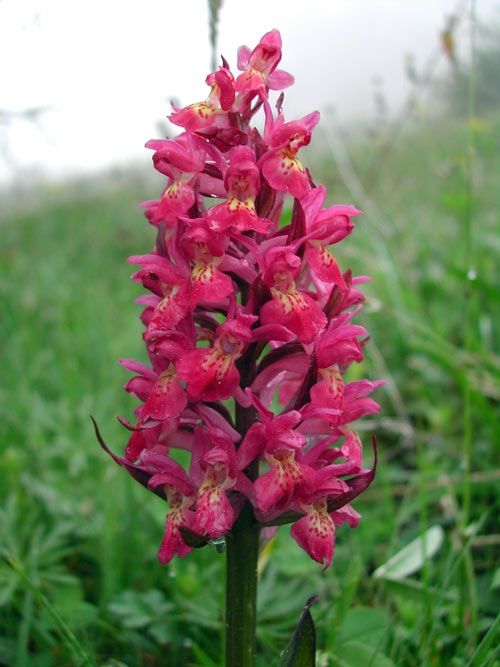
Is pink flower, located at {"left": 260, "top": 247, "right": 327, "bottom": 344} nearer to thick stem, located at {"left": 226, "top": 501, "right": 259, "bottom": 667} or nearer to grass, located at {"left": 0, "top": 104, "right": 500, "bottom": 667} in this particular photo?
thick stem, located at {"left": 226, "top": 501, "right": 259, "bottom": 667}

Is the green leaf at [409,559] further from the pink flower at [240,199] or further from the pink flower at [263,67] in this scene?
the pink flower at [263,67]

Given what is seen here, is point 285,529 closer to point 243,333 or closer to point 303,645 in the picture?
point 303,645

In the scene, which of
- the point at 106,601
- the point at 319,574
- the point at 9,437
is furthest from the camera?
the point at 9,437

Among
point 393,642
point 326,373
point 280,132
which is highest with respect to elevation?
point 280,132

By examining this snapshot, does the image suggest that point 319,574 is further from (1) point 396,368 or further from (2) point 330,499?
(1) point 396,368

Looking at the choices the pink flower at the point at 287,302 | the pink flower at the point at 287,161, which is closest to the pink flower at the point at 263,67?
the pink flower at the point at 287,161

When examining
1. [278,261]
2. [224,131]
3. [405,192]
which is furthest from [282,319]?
[405,192]
